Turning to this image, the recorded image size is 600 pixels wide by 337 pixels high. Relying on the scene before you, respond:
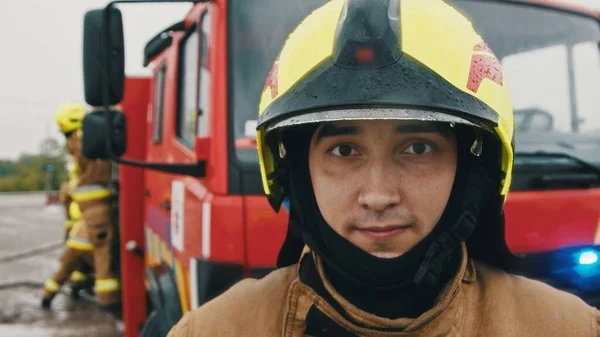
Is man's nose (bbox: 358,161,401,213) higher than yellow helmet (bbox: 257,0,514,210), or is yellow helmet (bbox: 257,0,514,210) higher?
yellow helmet (bbox: 257,0,514,210)

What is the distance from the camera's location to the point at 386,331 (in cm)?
119

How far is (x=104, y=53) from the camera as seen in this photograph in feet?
6.98

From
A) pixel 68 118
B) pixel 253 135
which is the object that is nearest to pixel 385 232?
pixel 253 135

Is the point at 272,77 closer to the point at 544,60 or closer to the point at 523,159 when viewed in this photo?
the point at 523,159

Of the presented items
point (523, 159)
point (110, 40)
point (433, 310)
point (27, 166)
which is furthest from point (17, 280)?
point (27, 166)

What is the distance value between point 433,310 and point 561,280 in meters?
1.25

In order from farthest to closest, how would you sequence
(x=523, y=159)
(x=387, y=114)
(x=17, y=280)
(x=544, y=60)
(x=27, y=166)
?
(x=27, y=166)
(x=17, y=280)
(x=544, y=60)
(x=523, y=159)
(x=387, y=114)

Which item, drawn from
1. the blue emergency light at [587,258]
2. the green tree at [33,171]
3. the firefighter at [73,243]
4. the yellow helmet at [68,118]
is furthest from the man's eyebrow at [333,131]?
the green tree at [33,171]

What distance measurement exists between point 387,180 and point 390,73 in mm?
227

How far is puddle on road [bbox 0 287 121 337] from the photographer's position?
5.07m

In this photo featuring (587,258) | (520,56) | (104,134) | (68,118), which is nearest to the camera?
(587,258)

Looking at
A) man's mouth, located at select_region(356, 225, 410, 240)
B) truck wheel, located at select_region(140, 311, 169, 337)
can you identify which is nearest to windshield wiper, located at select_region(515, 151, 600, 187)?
man's mouth, located at select_region(356, 225, 410, 240)

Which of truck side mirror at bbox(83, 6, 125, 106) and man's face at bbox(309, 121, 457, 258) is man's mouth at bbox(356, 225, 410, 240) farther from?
truck side mirror at bbox(83, 6, 125, 106)

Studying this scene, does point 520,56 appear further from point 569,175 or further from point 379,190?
point 379,190
